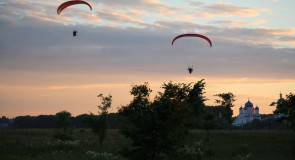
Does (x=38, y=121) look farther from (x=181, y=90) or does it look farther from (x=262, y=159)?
(x=262, y=159)

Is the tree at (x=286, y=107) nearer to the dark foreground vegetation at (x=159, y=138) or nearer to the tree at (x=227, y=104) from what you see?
the dark foreground vegetation at (x=159, y=138)

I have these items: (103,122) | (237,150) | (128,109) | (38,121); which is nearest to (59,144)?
(103,122)

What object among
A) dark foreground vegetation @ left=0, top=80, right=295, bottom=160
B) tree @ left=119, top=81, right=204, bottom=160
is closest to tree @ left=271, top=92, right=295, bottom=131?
dark foreground vegetation @ left=0, top=80, right=295, bottom=160

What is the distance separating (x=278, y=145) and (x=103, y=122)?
94.8ft

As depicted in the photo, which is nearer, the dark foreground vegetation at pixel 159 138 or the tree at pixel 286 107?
the dark foreground vegetation at pixel 159 138

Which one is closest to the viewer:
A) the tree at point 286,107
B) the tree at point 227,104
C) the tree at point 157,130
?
the tree at point 157,130

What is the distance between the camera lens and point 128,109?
51.5 m

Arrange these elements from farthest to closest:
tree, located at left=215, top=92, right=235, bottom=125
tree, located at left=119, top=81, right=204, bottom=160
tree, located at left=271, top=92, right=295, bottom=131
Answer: tree, located at left=215, top=92, right=235, bottom=125 < tree, located at left=271, top=92, right=295, bottom=131 < tree, located at left=119, top=81, right=204, bottom=160

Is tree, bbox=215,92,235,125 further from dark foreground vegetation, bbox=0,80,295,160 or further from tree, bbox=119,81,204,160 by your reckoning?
tree, bbox=119,81,204,160

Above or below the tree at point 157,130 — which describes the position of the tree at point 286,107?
above

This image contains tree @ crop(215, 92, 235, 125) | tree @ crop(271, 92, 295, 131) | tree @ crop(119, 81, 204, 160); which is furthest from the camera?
tree @ crop(215, 92, 235, 125)

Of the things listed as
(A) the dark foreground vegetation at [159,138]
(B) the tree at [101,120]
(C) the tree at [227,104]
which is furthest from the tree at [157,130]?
(C) the tree at [227,104]

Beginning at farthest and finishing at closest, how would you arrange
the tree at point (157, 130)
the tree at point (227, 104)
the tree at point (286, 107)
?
the tree at point (227, 104)
the tree at point (286, 107)
the tree at point (157, 130)

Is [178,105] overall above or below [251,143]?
above
